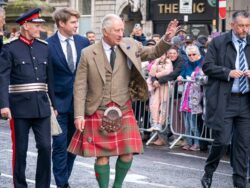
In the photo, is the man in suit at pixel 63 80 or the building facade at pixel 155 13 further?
the building facade at pixel 155 13

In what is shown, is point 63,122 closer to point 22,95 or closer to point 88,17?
point 22,95

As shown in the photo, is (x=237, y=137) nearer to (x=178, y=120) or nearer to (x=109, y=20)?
(x=109, y=20)

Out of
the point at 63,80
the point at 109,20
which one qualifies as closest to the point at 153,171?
the point at 63,80

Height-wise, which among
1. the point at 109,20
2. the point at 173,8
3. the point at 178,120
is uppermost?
the point at 173,8

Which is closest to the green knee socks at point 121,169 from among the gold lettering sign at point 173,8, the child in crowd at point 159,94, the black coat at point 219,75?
the black coat at point 219,75

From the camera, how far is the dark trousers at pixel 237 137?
27.9ft

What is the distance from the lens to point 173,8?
35250 millimetres

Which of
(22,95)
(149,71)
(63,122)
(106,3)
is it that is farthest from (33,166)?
(106,3)

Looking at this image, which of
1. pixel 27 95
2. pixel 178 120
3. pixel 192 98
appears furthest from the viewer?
pixel 178 120

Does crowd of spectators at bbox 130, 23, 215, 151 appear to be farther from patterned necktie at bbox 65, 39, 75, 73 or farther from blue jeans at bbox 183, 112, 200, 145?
patterned necktie at bbox 65, 39, 75, 73

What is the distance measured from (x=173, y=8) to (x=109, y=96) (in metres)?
28.0

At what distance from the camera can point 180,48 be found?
15.1 meters

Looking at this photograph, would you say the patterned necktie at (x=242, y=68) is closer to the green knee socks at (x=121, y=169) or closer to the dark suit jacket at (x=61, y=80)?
the green knee socks at (x=121, y=169)

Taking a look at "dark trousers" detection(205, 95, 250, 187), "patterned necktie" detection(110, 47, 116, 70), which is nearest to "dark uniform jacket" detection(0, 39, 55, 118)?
"patterned necktie" detection(110, 47, 116, 70)
